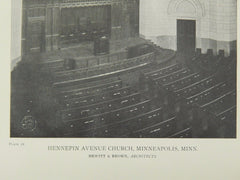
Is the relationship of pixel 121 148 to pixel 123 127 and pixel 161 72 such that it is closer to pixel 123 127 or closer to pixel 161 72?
pixel 123 127

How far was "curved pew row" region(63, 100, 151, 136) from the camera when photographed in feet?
13.6

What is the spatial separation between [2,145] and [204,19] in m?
2.70

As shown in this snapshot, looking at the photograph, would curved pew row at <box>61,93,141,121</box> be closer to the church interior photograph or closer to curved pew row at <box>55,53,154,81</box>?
the church interior photograph

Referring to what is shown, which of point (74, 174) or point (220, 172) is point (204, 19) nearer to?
point (220, 172)

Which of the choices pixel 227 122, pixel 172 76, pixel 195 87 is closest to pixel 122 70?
pixel 172 76

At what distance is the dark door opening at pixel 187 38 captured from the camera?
14.3 ft

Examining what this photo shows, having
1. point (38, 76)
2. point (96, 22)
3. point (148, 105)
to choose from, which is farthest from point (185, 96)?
point (38, 76)

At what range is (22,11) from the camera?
4.23 metres

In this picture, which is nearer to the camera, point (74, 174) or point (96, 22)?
point (74, 174)

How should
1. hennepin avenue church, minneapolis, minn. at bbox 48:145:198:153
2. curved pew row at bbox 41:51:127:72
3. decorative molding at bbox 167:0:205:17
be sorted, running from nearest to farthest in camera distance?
hennepin avenue church, minneapolis, minn. at bbox 48:145:198:153, curved pew row at bbox 41:51:127:72, decorative molding at bbox 167:0:205:17

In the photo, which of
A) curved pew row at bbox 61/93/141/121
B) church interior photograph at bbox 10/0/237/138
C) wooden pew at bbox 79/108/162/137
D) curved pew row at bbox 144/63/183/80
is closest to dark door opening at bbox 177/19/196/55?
church interior photograph at bbox 10/0/237/138

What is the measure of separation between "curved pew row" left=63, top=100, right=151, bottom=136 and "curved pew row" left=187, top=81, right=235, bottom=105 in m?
0.52

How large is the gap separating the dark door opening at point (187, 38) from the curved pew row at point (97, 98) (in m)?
0.79

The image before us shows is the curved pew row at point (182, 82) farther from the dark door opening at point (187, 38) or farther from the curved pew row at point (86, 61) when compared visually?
the curved pew row at point (86, 61)
